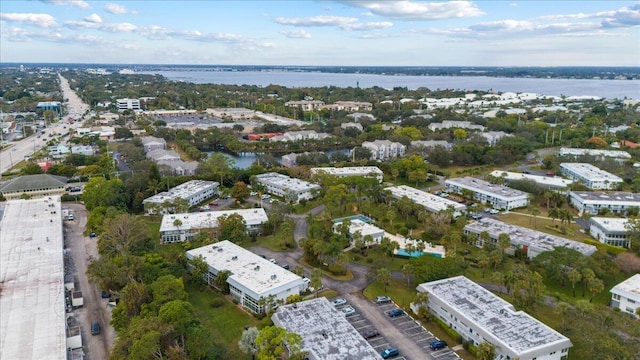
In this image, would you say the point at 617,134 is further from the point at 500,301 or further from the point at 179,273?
the point at 179,273

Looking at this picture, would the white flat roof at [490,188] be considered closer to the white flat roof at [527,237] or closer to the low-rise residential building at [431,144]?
the white flat roof at [527,237]

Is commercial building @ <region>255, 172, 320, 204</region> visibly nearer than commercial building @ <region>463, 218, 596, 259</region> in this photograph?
No

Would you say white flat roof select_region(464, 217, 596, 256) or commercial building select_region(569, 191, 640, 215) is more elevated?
commercial building select_region(569, 191, 640, 215)

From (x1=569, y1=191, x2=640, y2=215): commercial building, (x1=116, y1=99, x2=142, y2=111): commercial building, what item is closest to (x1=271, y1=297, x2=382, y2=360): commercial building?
(x1=569, y1=191, x2=640, y2=215): commercial building

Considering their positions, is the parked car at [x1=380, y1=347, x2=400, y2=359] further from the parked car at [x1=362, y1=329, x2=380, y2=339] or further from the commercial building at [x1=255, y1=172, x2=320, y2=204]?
the commercial building at [x1=255, y1=172, x2=320, y2=204]

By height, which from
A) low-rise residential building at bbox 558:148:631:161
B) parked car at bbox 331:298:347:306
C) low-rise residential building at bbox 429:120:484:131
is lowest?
parked car at bbox 331:298:347:306

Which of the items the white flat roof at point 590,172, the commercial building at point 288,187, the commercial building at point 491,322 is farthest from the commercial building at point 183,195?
the white flat roof at point 590,172

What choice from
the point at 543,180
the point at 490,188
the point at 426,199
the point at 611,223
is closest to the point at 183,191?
the point at 426,199
